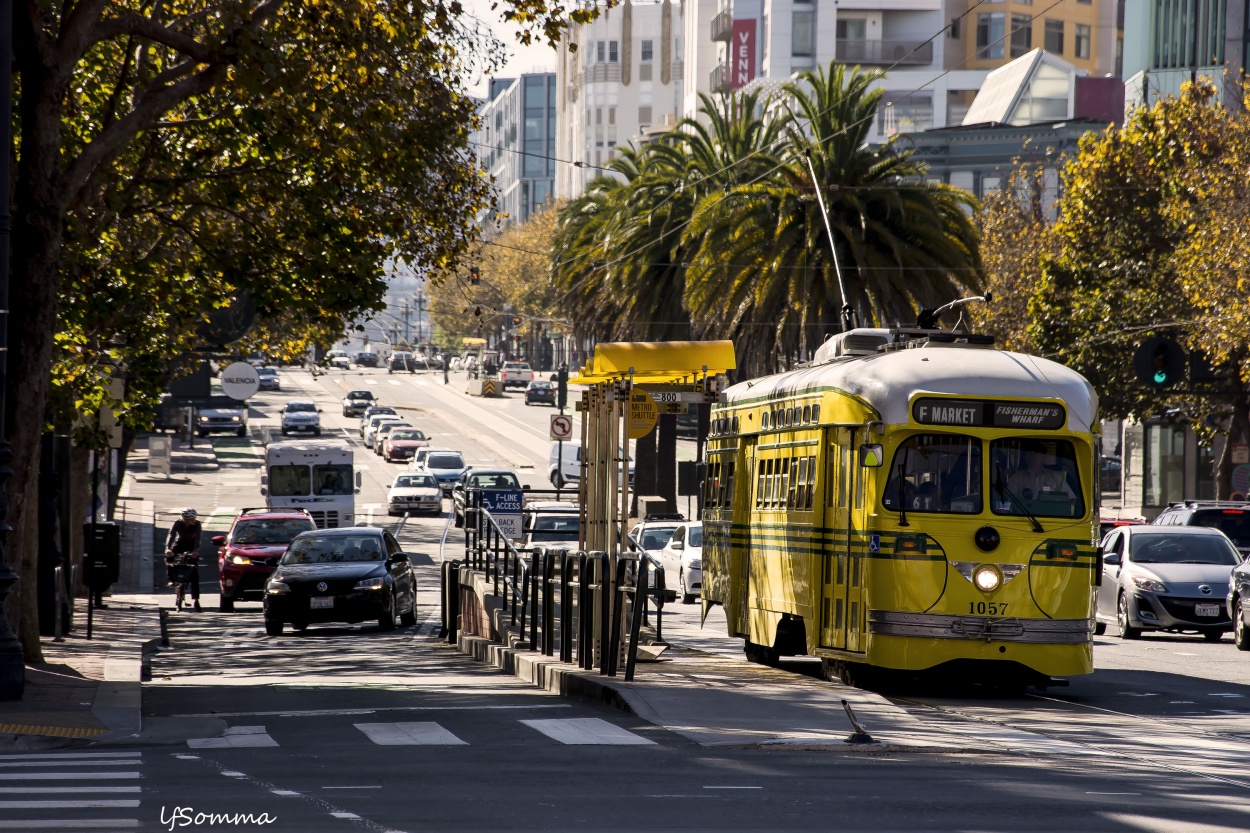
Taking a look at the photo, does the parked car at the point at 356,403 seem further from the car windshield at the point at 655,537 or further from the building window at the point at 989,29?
the car windshield at the point at 655,537

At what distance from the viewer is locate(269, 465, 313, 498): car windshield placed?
50656 millimetres

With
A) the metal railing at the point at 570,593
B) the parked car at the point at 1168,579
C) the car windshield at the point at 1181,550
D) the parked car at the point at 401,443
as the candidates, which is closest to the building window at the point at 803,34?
the parked car at the point at 401,443

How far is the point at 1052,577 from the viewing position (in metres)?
16.2

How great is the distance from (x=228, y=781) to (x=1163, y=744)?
22.0 feet

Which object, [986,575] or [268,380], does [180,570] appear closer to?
[986,575]

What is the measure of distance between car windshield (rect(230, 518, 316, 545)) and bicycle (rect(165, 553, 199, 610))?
1.05 metres

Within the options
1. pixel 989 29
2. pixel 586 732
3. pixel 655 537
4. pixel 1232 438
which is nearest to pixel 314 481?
pixel 655 537

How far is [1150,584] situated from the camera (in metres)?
25.8

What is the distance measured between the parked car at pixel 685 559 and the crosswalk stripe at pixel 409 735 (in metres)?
20.8

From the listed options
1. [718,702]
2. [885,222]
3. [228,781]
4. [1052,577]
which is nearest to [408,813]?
[228,781]

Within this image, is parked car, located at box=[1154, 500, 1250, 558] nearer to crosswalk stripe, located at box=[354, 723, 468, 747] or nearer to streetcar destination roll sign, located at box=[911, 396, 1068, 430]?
streetcar destination roll sign, located at box=[911, 396, 1068, 430]

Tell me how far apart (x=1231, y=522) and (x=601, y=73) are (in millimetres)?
132900

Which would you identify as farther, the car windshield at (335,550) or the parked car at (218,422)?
the parked car at (218,422)

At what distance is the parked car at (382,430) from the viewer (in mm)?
83375
